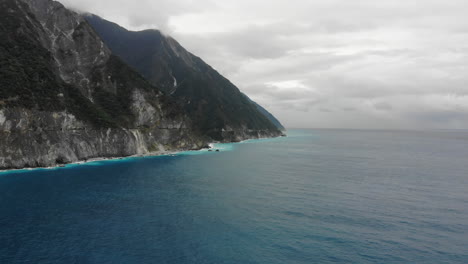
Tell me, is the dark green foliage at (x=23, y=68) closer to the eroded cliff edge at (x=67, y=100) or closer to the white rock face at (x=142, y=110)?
the eroded cliff edge at (x=67, y=100)

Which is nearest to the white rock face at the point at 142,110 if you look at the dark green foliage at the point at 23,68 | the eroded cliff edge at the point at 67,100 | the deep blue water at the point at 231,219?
the eroded cliff edge at the point at 67,100

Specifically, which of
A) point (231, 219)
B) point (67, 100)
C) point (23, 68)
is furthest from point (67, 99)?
point (231, 219)

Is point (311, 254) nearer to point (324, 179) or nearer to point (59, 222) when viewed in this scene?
point (59, 222)

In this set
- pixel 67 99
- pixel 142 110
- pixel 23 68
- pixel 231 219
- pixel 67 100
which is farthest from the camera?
pixel 142 110

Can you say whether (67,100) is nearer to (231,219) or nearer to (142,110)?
(142,110)

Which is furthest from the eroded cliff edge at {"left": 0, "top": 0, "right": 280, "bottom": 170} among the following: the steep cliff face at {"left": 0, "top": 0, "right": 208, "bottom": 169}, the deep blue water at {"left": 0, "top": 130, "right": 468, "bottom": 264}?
the deep blue water at {"left": 0, "top": 130, "right": 468, "bottom": 264}

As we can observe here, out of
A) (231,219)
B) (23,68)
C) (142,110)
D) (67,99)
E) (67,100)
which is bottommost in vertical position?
(231,219)
